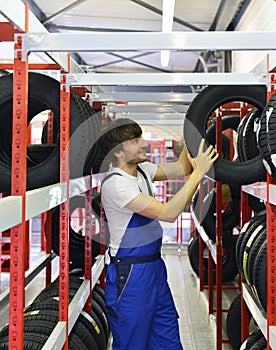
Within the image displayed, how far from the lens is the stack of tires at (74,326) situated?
2.79 m

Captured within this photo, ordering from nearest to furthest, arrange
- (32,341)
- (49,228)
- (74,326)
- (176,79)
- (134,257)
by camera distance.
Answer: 1. (32,341)
2. (176,79)
3. (134,257)
4. (74,326)
5. (49,228)

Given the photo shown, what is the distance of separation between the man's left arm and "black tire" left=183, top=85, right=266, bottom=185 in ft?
1.02

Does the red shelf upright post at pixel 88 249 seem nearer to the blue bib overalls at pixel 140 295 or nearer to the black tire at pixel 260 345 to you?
the blue bib overalls at pixel 140 295

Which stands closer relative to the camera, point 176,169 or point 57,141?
point 57,141

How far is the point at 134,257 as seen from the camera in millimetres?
2945

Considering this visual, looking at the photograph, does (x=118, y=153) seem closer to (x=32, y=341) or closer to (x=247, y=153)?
(x=247, y=153)

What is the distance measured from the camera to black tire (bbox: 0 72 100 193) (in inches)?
102

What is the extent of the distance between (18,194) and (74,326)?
191 centimetres

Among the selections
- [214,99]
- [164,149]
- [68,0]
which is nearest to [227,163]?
[214,99]

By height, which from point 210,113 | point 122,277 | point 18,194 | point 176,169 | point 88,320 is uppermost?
point 210,113

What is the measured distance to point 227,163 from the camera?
9.43ft

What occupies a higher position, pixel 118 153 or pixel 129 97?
pixel 129 97

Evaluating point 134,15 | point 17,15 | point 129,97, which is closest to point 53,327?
point 17,15

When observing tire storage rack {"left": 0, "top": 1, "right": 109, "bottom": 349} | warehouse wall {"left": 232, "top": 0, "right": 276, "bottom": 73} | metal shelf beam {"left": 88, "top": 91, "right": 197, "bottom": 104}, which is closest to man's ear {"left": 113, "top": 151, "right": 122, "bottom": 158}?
tire storage rack {"left": 0, "top": 1, "right": 109, "bottom": 349}
